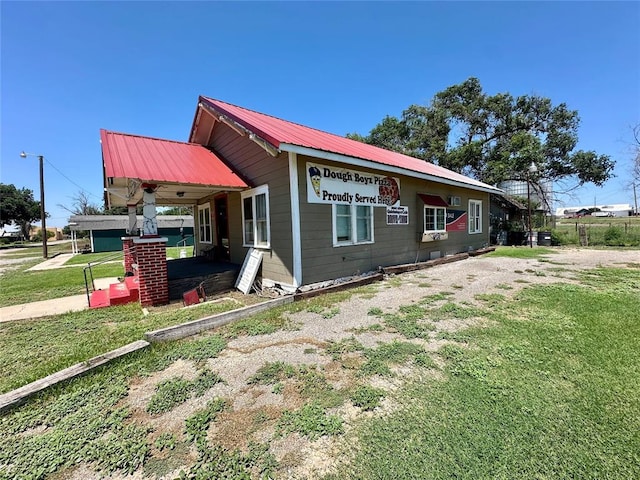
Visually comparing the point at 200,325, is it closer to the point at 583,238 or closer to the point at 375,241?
the point at 375,241

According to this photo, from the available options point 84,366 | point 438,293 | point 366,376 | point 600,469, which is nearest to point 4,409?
point 84,366

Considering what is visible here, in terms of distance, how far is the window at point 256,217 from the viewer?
699cm

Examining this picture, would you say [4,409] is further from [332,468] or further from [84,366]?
[332,468]

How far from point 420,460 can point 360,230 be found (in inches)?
238

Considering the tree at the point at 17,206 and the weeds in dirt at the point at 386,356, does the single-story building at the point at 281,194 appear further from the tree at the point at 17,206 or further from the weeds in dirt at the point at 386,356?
the tree at the point at 17,206

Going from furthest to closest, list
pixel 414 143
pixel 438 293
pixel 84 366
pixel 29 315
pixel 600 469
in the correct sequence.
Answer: pixel 414 143
pixel 438 293
pixel 29 315
pixel 84 366
pixel 600 469

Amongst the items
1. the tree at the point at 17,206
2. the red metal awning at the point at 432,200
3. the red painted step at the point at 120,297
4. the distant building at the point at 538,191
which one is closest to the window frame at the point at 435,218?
the red metal awning at the point at 432,200

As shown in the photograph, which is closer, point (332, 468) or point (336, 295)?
point (332, 468)

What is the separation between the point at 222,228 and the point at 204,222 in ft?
6.04

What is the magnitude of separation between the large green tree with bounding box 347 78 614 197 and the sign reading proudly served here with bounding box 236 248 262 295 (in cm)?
1828

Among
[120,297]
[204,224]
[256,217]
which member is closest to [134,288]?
[120,297]

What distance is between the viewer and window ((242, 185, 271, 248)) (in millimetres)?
6992

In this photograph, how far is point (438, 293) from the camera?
19.9ft

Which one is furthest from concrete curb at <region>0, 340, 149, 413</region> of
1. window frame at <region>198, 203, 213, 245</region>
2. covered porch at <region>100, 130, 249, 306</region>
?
window frame at <region>198, 203, 213, 245</region>
